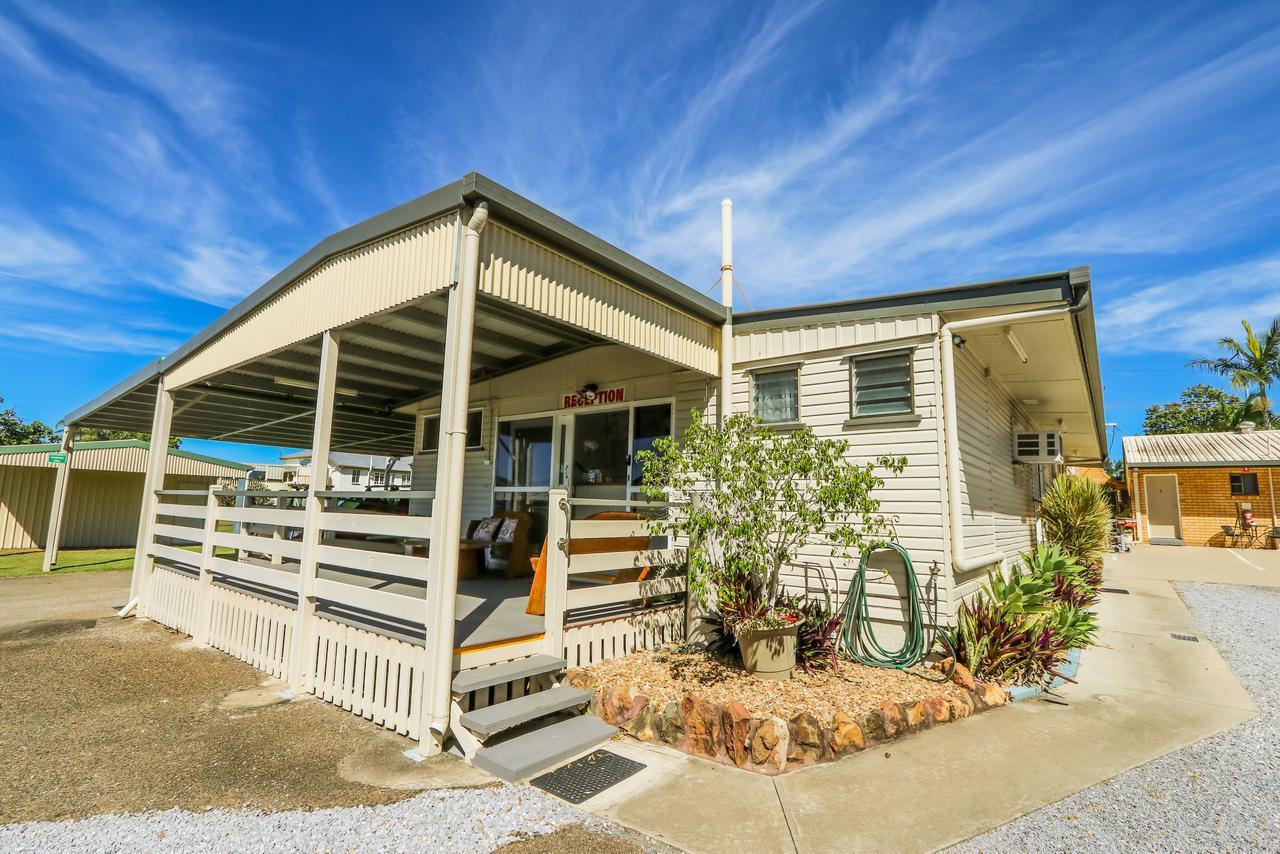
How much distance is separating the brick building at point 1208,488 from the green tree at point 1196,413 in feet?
29.8

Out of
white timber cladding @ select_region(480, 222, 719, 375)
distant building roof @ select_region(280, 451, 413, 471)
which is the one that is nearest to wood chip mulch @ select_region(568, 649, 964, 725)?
white timber cladding @ select_region(480, 222, 719, 375)

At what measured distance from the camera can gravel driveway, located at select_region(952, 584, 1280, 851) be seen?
8.59 feet

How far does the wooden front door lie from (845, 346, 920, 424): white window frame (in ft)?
70.9

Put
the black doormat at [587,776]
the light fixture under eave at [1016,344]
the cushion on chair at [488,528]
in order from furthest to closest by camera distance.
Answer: the cushion on chair at [488,528] → the light fixture under eave at [1016,344] → the black doormat at [587,776]

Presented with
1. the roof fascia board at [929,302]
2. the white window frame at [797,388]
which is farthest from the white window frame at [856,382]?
the white window frame at [797,388]

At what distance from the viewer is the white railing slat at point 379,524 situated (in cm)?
369

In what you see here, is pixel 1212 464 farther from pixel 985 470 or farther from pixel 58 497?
pixel 58 497

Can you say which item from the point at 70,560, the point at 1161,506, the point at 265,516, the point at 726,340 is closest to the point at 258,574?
the point at 265,516

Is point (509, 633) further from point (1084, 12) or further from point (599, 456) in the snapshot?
point (1084, 12)

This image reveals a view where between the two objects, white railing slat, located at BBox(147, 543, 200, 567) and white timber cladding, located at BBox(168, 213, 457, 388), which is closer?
white timber cladding, located at BBox(168, 213, 457, 388)

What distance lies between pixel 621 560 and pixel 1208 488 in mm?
23147

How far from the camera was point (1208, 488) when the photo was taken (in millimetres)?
18828

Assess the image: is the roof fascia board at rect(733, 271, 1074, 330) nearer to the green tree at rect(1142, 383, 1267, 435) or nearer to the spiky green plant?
the spiky green plant

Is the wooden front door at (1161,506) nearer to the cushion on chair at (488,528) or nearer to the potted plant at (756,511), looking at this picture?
the potted plant at (756,511)
